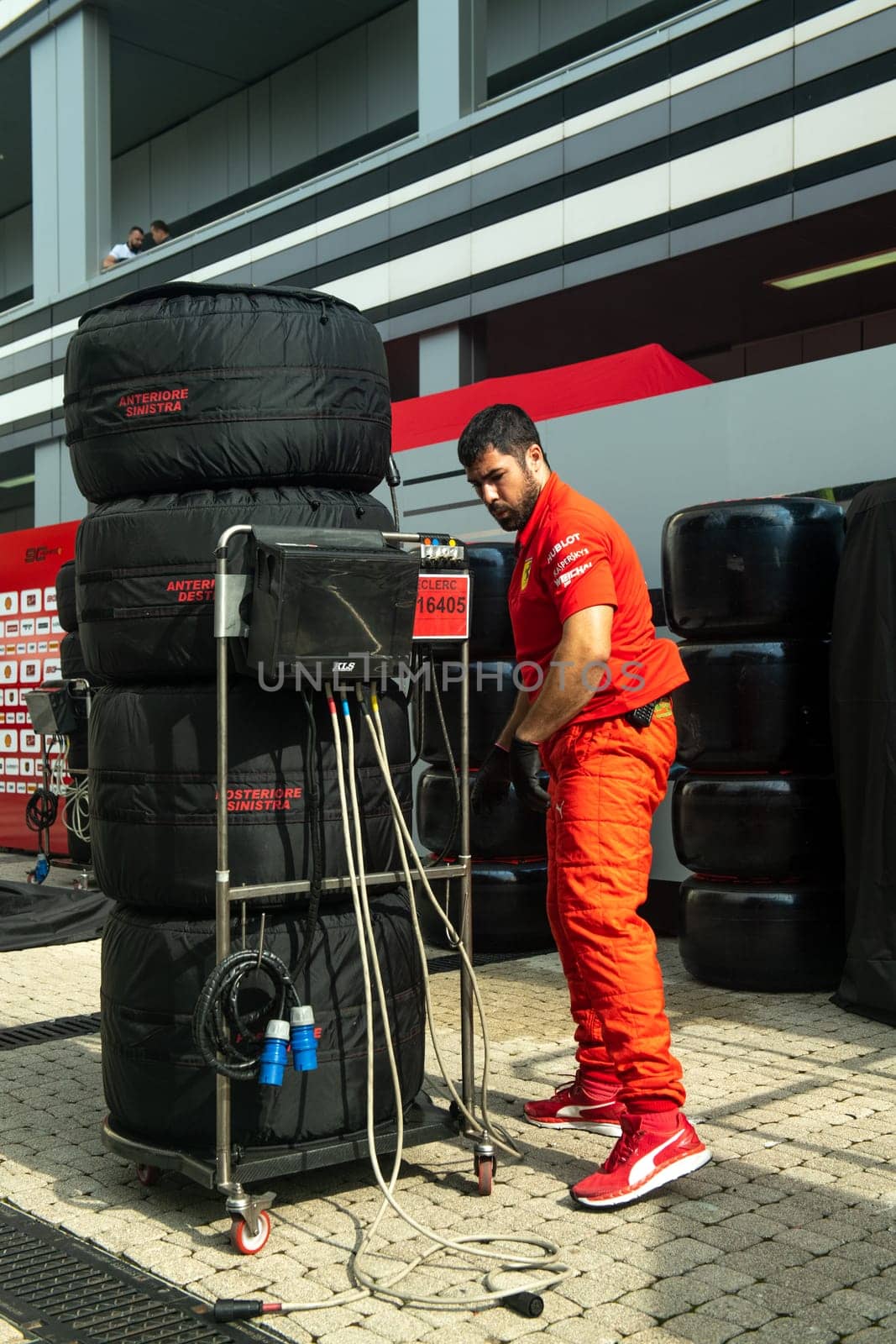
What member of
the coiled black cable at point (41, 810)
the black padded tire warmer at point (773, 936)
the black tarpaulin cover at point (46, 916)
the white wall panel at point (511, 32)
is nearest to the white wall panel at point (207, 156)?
the white wall panel at point (511, 32)

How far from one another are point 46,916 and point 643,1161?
548 cm

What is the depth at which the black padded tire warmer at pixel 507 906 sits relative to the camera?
22.5 feet

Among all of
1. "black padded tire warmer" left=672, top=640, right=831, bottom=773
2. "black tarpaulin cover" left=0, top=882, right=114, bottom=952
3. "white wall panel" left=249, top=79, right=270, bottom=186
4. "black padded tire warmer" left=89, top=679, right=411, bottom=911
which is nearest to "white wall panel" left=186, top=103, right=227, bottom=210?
"white wall panel" left=249, top=79, right=270, bottom=186

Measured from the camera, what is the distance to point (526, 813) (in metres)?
6.91

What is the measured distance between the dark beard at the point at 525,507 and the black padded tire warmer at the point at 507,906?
10.5 ft

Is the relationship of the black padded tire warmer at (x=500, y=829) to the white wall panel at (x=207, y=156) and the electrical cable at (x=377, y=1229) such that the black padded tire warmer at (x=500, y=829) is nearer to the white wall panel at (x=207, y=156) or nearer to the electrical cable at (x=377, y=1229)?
the electrical cable at (x=377, y=1229)

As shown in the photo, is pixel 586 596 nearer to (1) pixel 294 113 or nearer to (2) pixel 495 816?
(2) pixel 495 816

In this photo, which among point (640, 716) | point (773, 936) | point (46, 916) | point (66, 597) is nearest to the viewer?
point (640, 716)

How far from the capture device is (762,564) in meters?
5.92

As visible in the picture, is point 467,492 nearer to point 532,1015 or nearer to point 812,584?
point 812,584

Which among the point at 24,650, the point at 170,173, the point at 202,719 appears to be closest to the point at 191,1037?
the point at 202,719

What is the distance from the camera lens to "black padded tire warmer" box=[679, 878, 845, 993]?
5.82m

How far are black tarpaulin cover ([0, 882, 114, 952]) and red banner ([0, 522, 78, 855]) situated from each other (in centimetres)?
289

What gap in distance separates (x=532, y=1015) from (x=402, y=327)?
9.45 m
